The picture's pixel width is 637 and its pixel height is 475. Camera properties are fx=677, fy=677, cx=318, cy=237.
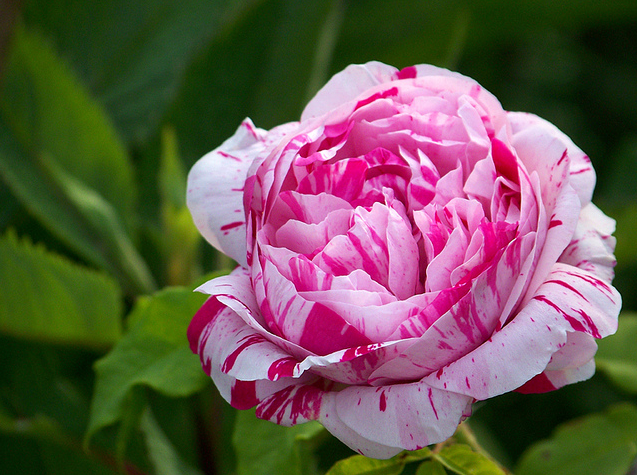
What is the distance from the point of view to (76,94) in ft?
2.48

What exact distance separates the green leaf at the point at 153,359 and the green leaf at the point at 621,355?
14.4 inches

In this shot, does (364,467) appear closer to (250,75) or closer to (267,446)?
(267,446)

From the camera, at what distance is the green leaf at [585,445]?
0.57m

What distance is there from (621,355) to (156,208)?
1.96 ft

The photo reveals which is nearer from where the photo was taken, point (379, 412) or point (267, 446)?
point (379, 412)

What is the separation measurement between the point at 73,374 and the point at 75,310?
23 centimetres

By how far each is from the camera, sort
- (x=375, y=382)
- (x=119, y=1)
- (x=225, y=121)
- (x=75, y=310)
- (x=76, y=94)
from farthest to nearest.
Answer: (x=119, y=1) → (x=225, y=121) → (x=76, y=94) → (x=75, y=310) → (x=375, y=382)

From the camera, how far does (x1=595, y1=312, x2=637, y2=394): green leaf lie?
604mm

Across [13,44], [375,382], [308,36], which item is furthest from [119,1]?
[375,382]

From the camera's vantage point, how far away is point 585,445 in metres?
0.59

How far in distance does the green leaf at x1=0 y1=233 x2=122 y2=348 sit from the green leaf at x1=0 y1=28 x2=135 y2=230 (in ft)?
0.60

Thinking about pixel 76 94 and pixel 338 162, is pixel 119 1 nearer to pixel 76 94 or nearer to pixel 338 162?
pixel 76 94

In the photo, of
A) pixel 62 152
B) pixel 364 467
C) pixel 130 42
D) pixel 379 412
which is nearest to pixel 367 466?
pixel 364 467

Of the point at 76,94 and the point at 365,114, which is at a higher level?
the point at 365,114
